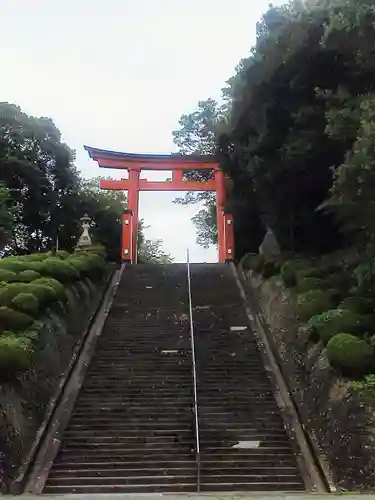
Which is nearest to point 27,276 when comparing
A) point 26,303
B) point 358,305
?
point 26,303

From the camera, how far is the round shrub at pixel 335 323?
456 inches

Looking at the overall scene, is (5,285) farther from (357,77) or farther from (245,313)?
(357,77)

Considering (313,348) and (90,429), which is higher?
(313,348)

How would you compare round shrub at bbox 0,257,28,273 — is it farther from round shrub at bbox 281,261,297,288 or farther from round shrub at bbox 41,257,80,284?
round shrub at bbox 281,261,297,288

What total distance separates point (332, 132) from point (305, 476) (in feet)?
22.7

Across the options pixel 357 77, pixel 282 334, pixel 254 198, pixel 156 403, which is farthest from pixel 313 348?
pixel 254 198

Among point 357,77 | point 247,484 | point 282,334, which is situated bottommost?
point 247,484

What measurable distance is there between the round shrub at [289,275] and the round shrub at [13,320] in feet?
22.0

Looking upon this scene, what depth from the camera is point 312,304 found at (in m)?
13.4

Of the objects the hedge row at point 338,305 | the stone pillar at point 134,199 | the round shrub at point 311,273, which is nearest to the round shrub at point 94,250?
the stone pillar at point 134,199

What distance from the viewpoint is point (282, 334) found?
47.6 feet

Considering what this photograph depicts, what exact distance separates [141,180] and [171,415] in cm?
1756

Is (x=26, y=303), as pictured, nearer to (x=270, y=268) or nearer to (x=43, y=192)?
(x=270, y=268)

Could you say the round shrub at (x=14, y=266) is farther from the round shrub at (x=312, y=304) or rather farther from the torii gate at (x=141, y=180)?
the torii gate at (x=141, y=180)
